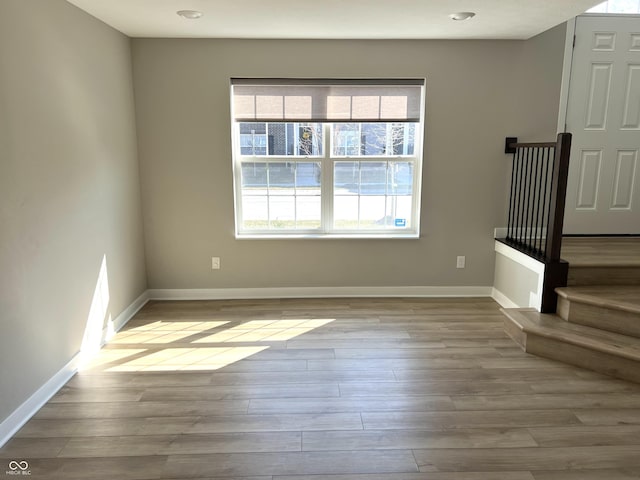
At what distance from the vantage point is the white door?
3.85 meters

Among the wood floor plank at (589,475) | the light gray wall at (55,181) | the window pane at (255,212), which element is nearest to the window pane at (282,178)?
the window pane at (255,212)

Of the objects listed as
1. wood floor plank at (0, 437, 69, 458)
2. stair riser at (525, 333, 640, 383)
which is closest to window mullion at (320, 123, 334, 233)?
stair riser at (525, 333, 640, 383)

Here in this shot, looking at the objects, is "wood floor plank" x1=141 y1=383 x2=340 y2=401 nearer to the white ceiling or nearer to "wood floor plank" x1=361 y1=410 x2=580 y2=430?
"wood floor plank" x1=361 y1=410 x2=580 y2=430

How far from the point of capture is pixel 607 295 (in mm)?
3092

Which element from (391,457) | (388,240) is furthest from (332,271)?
(391,457)

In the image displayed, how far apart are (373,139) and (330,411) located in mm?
2488

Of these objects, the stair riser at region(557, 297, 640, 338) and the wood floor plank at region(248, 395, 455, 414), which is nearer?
the wood floor plank at region(248, 395, 455, 414)

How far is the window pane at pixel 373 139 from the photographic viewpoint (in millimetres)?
3977

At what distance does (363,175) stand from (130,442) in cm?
281

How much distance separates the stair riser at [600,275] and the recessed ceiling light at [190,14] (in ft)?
10.6

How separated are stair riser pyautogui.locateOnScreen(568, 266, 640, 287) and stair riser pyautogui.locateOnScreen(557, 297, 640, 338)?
230 mm

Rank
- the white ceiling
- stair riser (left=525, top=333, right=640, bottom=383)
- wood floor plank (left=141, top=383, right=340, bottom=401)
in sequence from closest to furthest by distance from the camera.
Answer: wood floor plank (left=141, top=383, right=340, bottom=401) → stair riser (left=525, top=333, right=640, bottom=383) → the white ceiling

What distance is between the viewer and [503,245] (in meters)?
3.98
